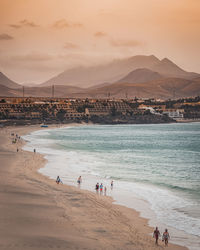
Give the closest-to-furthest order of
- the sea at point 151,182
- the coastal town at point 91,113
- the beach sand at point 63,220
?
the beach sand at point 63,220, the sea at point 151,182, the coastal town at point 91,113

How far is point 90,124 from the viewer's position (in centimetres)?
13300

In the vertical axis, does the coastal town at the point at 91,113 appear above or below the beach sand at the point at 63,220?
above

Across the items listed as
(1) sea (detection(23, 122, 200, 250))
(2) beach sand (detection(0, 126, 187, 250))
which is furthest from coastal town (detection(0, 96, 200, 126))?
(2) beach sand (detection(0, 126, 187, 250))

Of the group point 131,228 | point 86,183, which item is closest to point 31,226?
point 131,228

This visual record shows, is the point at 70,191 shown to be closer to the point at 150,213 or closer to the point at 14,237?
the point at 150,213

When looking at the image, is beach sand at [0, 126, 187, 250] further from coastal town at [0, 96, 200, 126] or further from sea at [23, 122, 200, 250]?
coastal town at [0, 96, 200, 126]

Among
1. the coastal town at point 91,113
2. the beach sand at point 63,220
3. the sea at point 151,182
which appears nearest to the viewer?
the beach sand at point 63,220

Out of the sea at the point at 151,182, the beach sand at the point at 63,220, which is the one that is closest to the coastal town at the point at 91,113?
the sea at the point at 151,182

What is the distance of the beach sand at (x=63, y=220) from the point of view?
1250 cm

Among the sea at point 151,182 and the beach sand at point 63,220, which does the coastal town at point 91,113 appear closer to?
the sea at point 151,182

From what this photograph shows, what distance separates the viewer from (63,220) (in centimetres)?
1500

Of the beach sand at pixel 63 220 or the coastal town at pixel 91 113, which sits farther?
the coastal town at pixel 91 113

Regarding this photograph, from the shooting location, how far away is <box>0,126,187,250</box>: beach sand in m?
12.5

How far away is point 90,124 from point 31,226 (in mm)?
119233
